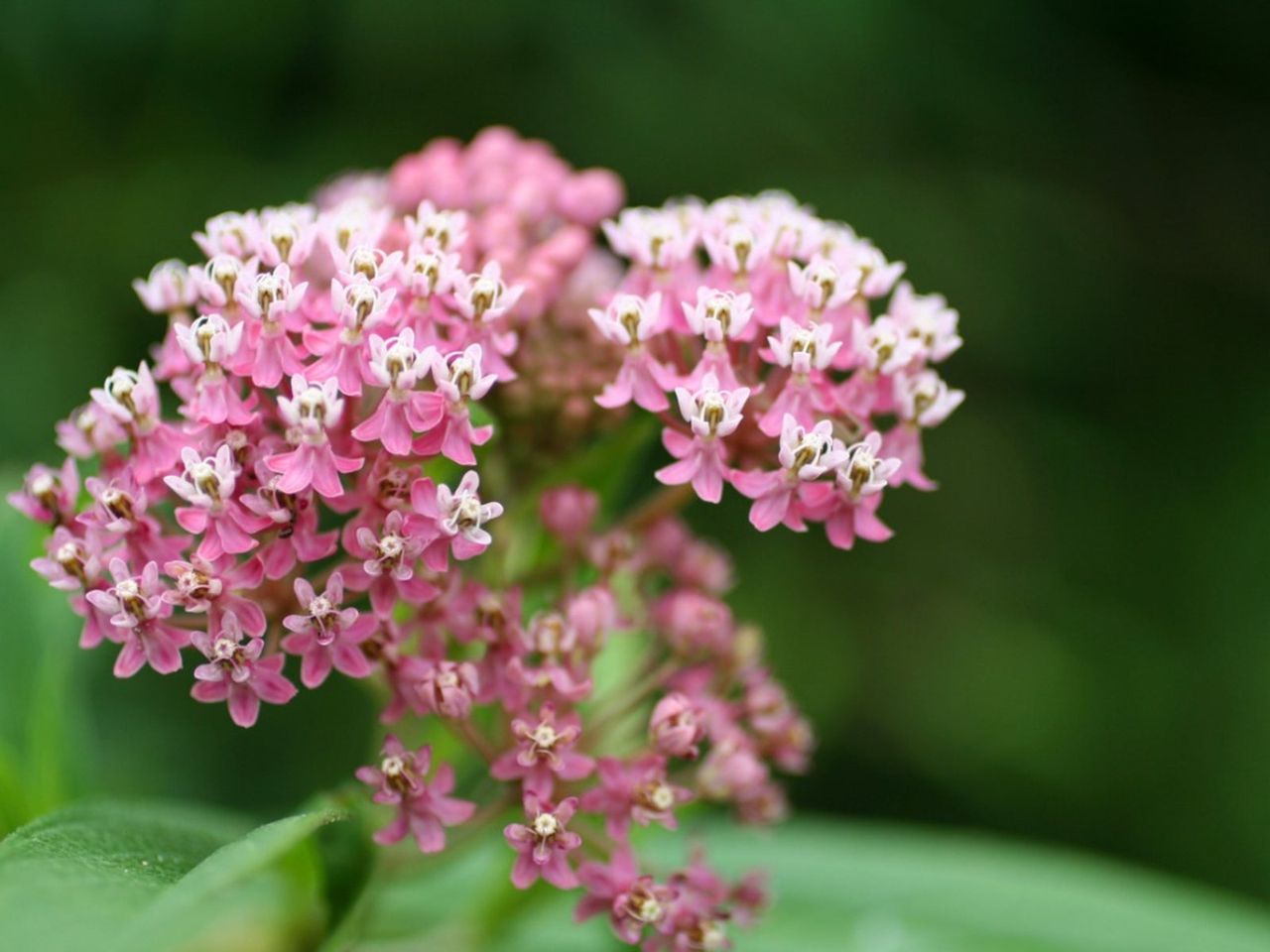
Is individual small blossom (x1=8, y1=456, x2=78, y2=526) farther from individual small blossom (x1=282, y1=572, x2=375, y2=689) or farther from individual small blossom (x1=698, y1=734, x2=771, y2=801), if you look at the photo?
individual small blossom (x1=698, y1=734, x2=771, y2=801)

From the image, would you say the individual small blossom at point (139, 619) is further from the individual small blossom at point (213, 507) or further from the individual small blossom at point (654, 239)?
the individual small blossom at point (654, 239)

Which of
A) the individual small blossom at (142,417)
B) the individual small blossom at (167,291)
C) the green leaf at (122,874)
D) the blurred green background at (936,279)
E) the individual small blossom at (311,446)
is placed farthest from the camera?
the blurred green background at (936,279)

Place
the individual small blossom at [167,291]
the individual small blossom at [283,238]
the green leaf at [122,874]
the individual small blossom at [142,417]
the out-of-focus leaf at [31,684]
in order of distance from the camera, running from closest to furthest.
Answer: the green leaf at [122,874] → the individual small blossom at [142,417] → the individual small blossom at [283,238] → the individual small blossom at [167,291] → the out-of-focus leaf at [31,684]

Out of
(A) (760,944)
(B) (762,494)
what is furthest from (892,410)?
(A) (760,944)

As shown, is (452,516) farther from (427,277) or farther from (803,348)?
(803,348)

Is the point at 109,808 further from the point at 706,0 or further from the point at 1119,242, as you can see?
the point at 1119,242

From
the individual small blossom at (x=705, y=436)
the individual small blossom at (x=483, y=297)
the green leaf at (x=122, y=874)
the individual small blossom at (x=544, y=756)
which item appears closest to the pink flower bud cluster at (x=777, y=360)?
the individual small blossom at (x=705, y=436)

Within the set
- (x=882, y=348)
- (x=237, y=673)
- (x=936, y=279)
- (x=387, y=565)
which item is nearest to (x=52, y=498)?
(x=237, y=673)

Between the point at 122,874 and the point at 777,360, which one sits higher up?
the point at 777,360
